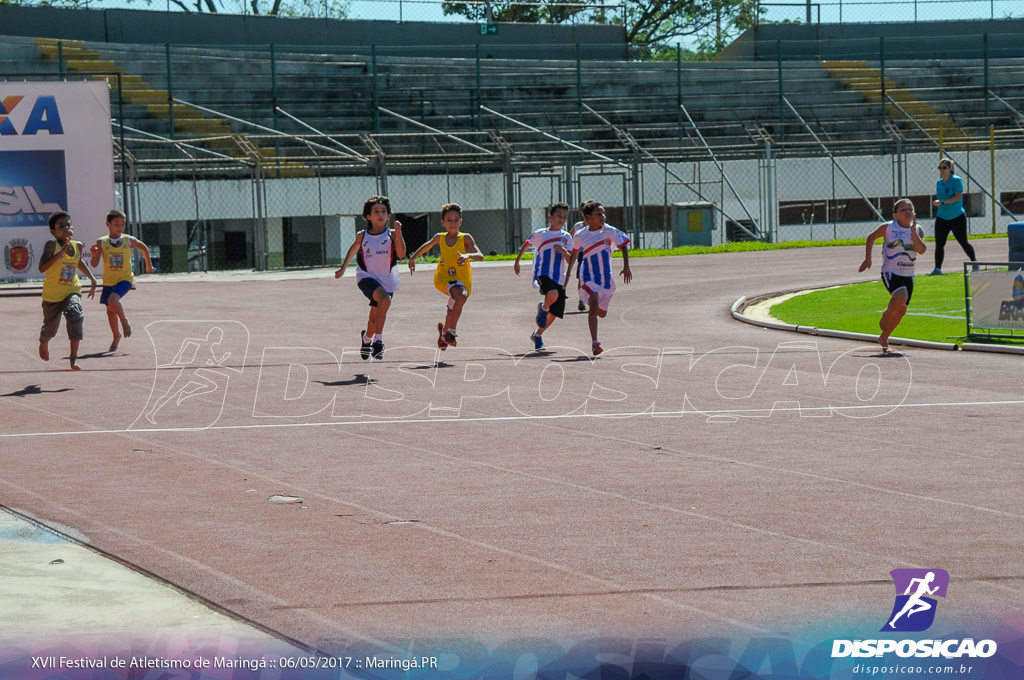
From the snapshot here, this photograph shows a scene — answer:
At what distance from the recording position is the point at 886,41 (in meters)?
57.7

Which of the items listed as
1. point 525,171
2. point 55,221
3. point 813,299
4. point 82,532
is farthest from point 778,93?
point 82,532

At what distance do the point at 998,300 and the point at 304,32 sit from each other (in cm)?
4121

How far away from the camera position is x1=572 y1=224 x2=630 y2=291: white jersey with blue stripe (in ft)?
53.8

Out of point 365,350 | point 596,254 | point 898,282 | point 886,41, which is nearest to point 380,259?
point 365,350

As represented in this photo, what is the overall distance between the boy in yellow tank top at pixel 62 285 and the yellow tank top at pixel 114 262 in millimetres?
1912

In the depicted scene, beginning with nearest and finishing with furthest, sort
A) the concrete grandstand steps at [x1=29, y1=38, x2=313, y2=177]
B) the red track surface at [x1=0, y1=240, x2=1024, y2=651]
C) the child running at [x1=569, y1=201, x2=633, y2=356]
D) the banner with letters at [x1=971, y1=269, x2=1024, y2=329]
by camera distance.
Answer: the red track surface at [x1=0, y1=240, x2=1024, y2=651] → the banner with letters at [x1=971, y1=269, x2=1024, y2=329] → the child running at [x1=569, y1=201, x2=633, y2=356] → the concrete grandstand steps at [x1=29, y1=38, x2=313, y2=177]

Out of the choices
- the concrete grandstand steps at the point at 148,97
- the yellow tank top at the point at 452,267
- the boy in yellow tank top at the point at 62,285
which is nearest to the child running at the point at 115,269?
the boy in yellow tank top at the point at 62,285

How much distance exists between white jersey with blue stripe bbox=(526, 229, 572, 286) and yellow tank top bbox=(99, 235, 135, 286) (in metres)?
5.01

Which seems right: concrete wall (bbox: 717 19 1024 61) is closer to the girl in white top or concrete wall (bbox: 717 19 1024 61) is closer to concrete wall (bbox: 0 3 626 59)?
concrete wall (bbox: 0 3 626 59)

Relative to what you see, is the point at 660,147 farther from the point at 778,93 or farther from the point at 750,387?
the point at 750,387

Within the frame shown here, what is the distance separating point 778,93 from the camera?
48.8 m

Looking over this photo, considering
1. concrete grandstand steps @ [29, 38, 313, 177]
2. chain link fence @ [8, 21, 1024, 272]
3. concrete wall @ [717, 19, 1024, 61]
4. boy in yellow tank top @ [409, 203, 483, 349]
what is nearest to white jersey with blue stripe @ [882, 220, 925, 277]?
boy in yellow tank top @ [409, 203, 483, 349]

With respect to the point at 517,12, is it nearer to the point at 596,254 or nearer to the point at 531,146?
the point at 531,146

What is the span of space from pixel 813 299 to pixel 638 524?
15354mm
